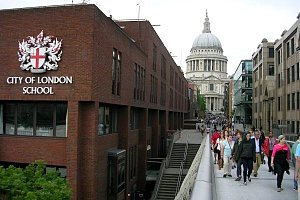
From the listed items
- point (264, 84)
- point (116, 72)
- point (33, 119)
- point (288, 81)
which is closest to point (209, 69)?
point (264, 84)

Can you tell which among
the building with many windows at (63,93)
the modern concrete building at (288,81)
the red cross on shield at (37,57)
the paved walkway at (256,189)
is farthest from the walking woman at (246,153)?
the modern concrete building at (288,81)

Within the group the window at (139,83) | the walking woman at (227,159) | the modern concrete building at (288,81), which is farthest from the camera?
the modern concrete building at (288,81)

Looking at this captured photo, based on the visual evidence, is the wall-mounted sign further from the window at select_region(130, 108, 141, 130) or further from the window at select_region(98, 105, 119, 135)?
the window at select_region(130, 108, 141, 130)

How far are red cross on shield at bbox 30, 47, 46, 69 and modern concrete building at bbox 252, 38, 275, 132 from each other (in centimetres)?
3120

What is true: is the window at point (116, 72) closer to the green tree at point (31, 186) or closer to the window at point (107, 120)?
the window at point (107, 120)

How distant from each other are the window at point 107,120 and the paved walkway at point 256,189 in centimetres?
953

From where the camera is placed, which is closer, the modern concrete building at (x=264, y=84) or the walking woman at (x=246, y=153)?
the walking woman at (x=246, y=153)

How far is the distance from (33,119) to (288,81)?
29134 millimetres

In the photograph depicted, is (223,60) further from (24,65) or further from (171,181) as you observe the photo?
(24,65)

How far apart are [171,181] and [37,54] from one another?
16158mm

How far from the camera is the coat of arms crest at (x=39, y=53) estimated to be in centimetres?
1856

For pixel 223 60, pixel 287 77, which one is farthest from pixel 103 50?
pixel 223 60

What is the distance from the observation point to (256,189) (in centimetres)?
1046

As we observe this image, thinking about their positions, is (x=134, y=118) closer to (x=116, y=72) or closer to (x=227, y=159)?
(x=116, y=72)
